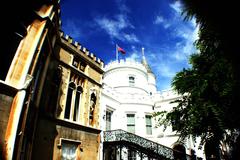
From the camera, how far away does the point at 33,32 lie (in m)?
8.85

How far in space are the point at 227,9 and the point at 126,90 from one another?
2545cm

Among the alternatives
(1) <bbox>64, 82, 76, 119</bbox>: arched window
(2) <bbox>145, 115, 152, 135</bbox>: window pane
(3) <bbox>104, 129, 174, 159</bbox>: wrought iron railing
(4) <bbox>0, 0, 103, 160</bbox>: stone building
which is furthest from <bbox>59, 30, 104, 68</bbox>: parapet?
(2) <bbox>145, 115, 152, 135</bbox>: window pane

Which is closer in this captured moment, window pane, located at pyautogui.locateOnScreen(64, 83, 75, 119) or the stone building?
the stone building

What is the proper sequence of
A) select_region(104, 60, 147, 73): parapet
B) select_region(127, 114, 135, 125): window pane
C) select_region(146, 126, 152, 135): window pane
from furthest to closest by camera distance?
select_region(104, 60, 147, 73): parapet < select_region(146, 126, 152, 135): window pane < select_region(127, 114, 135, 125): window pane

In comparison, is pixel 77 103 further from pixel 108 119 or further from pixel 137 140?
pixel 108 119

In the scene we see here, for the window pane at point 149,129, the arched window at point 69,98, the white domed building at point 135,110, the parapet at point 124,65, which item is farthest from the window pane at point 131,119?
the arched window at point 69,98

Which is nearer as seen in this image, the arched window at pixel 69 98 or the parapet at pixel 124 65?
the arched window at pixel 69 98

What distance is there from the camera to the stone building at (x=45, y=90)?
24.5 feet

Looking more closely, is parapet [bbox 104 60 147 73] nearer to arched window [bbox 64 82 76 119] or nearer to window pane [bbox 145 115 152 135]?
window pane [bbox 145 115 152 135]

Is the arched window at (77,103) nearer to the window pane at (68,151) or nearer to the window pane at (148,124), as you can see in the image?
the window pane at (68,151)

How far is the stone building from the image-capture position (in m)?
7.48

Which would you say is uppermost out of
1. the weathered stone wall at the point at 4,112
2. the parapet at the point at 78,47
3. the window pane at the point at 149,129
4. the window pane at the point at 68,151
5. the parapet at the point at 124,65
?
the parapet at the point at 124,65

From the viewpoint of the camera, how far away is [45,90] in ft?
37.3

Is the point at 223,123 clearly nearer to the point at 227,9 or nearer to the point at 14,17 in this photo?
the point at 227,9
